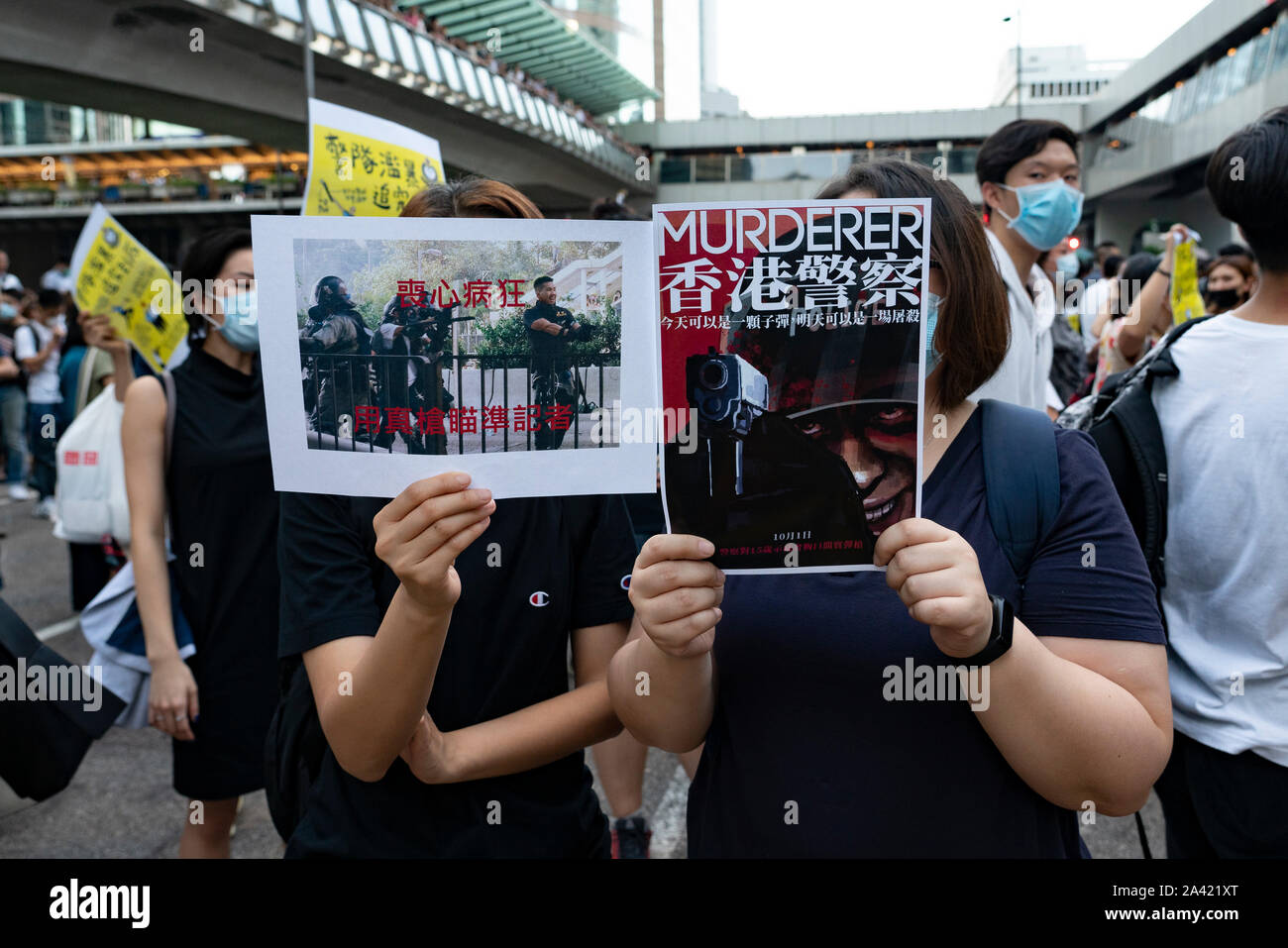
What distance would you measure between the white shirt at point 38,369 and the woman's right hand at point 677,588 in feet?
31.8

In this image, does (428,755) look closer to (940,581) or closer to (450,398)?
(450,398)

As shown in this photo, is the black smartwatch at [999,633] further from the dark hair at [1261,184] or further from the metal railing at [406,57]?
the metal railing at [406,57]

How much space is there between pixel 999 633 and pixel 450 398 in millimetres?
655

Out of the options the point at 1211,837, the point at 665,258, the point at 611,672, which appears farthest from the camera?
the point at 1211,837

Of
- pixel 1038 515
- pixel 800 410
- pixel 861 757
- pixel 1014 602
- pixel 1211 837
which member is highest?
pixel 800 410

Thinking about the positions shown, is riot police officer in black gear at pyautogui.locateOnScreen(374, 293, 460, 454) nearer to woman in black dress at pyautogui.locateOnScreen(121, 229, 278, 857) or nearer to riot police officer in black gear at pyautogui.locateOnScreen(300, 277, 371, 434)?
riot police officer in black gear at pyautogui.locateOnScreen(300, 277, 371, 434)

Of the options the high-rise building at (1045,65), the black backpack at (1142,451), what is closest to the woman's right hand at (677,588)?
the black backpack at (1142,451)

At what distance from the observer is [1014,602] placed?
1.13m

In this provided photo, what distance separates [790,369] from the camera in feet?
3.22

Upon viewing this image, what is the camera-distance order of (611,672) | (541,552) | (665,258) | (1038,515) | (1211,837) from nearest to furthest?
(665,258), (1038,515), (611,672), (541,552), (1211,837)

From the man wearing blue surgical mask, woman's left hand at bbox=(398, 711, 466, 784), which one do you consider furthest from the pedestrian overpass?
woman's left hand at bbox=(398, 711, 466, 784)
